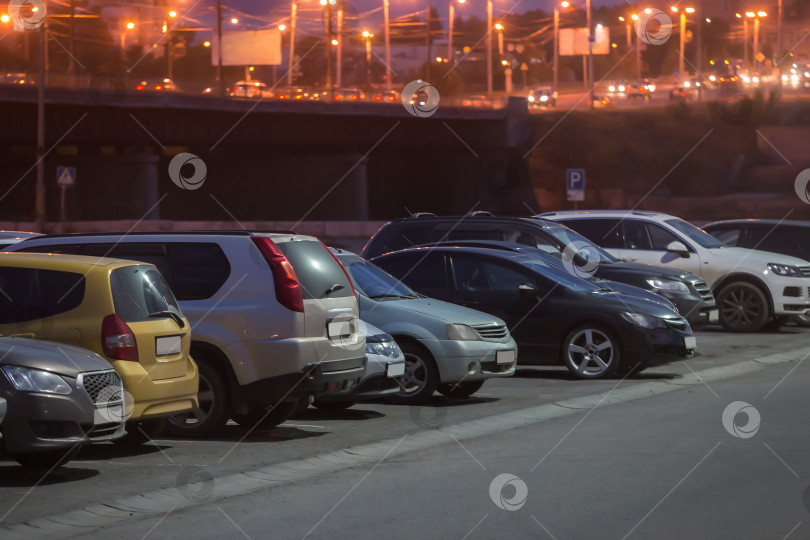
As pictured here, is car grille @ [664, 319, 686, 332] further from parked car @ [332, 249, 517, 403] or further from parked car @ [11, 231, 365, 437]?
parked car @ [11, 231, 365, 437]

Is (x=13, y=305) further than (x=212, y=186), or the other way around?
(x=212, y=186)

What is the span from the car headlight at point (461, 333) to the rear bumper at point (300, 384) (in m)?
2.29

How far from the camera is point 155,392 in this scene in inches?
350

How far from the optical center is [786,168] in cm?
8875

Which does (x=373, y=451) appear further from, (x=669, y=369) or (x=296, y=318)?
(x=669, y=369)

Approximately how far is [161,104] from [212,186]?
17.5m

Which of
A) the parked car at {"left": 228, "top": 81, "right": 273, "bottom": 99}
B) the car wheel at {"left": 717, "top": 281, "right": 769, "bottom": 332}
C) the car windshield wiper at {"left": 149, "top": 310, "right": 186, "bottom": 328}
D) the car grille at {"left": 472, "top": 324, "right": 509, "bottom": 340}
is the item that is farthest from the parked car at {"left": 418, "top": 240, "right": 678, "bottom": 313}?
the parked car at {"left": 228, "top": 81, "right": 273, "bottom": 99}

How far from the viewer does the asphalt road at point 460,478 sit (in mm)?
6691

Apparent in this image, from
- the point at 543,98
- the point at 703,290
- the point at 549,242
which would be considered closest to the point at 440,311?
the point at 549,242

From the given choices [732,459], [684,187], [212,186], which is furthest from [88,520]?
[684,187]

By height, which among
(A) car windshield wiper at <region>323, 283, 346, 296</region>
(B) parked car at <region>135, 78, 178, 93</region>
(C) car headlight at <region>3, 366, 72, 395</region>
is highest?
(B) parked car at <region>135, 78, 178, 93</region>

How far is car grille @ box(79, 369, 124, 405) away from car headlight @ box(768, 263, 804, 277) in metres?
15.3

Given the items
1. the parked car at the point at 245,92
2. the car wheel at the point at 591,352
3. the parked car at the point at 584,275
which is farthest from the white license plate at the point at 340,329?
the parked car at the point at 245,92

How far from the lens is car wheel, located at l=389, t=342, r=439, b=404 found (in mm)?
12367
